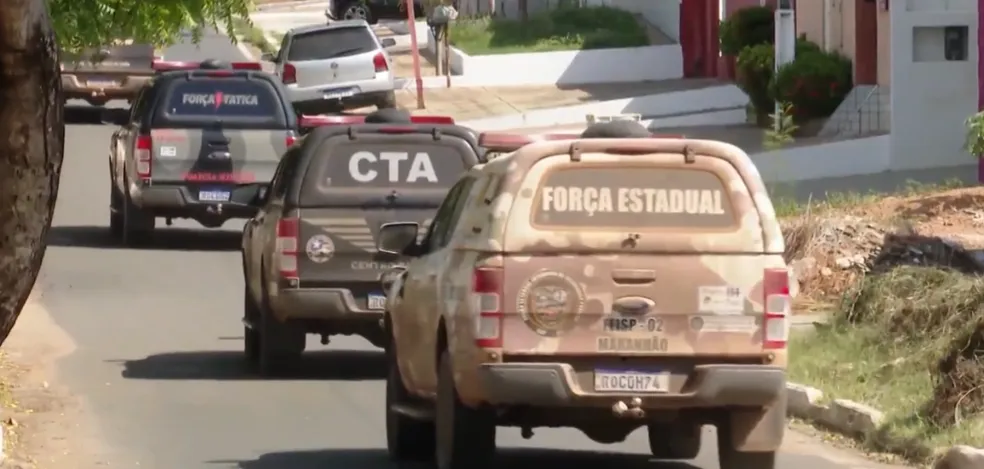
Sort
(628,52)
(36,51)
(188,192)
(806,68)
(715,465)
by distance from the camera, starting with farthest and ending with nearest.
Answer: (628,52), (806,68), (188,192), (715,465), (36,51)

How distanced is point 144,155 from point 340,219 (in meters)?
8.42

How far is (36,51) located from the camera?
5996 millimetres

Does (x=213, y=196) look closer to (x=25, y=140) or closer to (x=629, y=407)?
(x=629, y=407)

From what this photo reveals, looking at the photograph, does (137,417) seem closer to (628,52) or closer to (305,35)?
(305,35)

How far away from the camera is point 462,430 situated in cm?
1020

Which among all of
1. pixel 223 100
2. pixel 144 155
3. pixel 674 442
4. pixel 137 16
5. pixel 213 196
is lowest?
pixel 213 196

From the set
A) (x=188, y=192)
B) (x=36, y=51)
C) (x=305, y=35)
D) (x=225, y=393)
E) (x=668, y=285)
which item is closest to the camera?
(x=36, y=51)

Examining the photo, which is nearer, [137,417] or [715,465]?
[715,465]

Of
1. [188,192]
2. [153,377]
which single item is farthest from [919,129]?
[153,377]

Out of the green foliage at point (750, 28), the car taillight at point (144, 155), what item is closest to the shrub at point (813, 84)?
the green foliage at point (750, 28)

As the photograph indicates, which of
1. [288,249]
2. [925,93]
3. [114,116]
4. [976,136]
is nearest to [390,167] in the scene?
[288,249]

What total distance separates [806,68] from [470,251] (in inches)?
759

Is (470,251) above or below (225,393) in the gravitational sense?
above

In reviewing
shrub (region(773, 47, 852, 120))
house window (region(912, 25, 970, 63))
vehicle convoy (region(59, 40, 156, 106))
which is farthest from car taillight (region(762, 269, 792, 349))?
vehicle convoy (region(59, 40, 156, 106))
